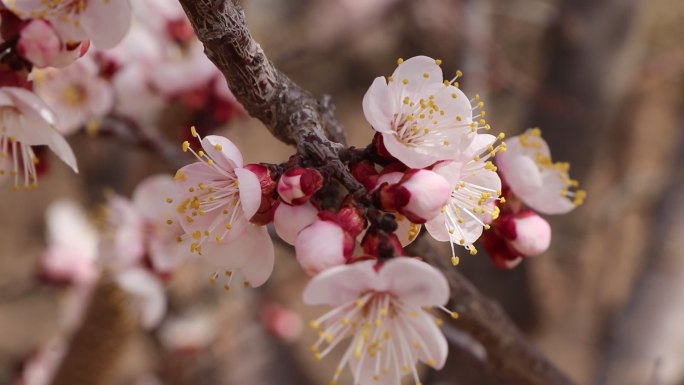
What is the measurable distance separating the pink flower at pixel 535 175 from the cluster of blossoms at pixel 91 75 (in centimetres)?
44

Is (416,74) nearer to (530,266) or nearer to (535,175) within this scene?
(535,175)

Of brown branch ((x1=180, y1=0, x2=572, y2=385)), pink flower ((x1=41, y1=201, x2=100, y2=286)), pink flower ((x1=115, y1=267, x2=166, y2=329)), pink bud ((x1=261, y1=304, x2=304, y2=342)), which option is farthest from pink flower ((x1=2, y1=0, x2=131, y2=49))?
pink bud ((x1=261, y1=304, x2=304, y2=342))

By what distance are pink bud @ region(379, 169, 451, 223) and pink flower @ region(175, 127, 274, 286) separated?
0.45ft

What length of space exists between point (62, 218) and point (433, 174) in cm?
165

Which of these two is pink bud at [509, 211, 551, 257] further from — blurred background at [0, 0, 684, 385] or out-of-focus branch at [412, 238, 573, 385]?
blurred background at [0, 0, 684, 385]

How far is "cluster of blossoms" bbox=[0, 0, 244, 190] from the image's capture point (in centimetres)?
69

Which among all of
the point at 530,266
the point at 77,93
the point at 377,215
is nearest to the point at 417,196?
the point at 377,215

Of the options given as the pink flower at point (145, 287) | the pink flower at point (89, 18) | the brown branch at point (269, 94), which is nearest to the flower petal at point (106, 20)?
the pink flower at point (89, 18)

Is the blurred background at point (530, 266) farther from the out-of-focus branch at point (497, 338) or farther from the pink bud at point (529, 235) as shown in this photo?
the pink bud at point (529, 235)

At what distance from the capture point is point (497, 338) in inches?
32.2

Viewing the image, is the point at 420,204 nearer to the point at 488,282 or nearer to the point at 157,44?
the point at 157,44

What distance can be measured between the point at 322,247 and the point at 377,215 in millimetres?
56

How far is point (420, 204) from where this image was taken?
545mm

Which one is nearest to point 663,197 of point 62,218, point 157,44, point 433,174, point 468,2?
point 468,2
